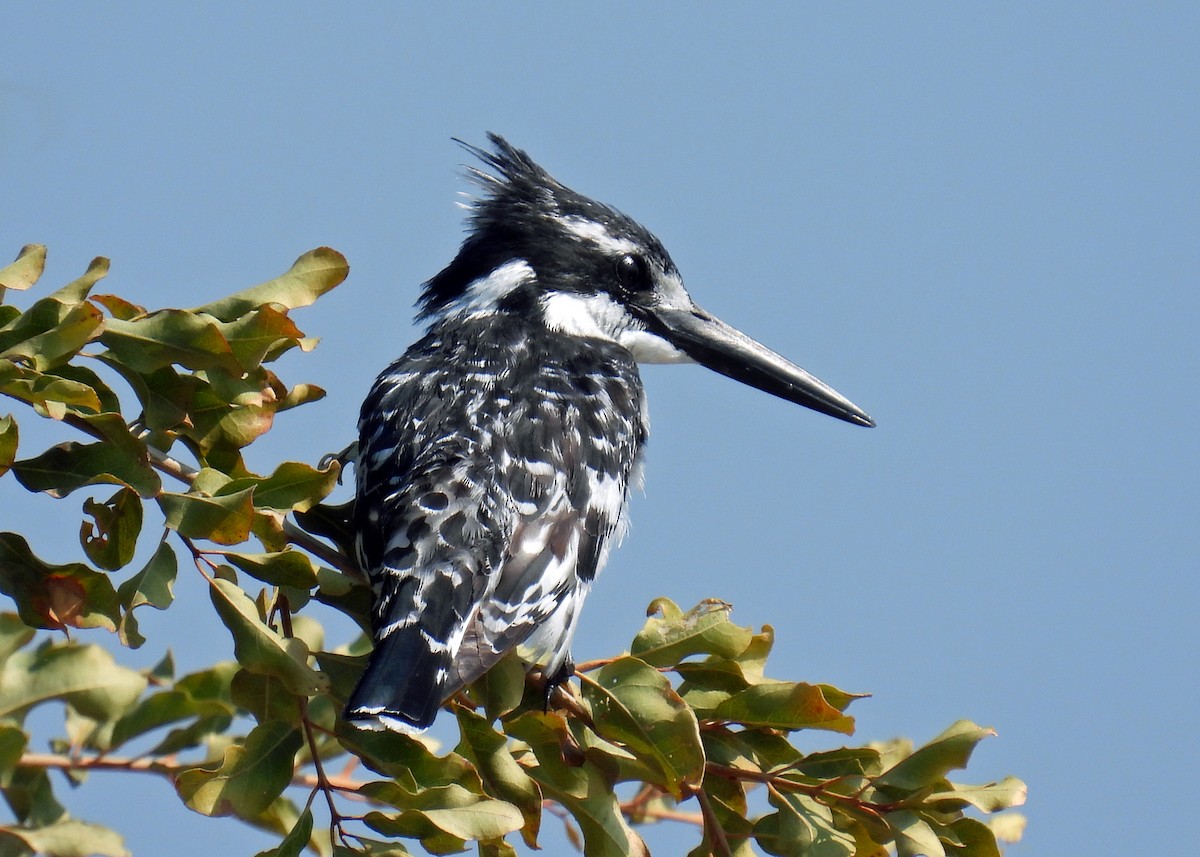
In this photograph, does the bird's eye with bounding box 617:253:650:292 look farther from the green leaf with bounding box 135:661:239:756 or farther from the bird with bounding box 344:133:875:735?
the green leaf with bounding box 135:661:239:756

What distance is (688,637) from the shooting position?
7.73 ft

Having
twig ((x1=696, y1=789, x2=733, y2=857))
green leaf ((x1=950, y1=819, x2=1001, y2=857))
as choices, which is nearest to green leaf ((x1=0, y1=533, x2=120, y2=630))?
twig ((x1=696, y1=789, x2=733, y2=857))

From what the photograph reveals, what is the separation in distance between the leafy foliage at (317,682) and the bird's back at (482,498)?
93 mm

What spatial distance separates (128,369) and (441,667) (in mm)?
717

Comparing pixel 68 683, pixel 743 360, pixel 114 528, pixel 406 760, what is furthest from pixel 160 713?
pixel 743 360

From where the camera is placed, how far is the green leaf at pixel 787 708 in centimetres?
221

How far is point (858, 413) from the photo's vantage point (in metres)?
3.90

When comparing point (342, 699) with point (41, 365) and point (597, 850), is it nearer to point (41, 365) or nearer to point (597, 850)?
point (597, 850)

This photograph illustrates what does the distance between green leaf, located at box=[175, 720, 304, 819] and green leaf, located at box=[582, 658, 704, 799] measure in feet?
1.67

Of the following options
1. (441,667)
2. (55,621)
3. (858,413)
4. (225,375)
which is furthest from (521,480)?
(858,413)

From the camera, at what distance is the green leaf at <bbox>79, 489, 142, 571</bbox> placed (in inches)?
86.4

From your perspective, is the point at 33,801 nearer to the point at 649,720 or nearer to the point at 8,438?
the point at 8,438

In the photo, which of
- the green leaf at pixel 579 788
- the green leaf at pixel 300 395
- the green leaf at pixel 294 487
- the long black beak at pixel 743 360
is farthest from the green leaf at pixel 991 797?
the long black beak at pixel 743 360

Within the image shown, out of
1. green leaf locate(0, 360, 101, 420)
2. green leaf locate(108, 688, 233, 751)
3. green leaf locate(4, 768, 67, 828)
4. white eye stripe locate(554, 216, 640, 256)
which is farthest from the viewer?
white eye stripe locate(554, 216, 640, 256)
